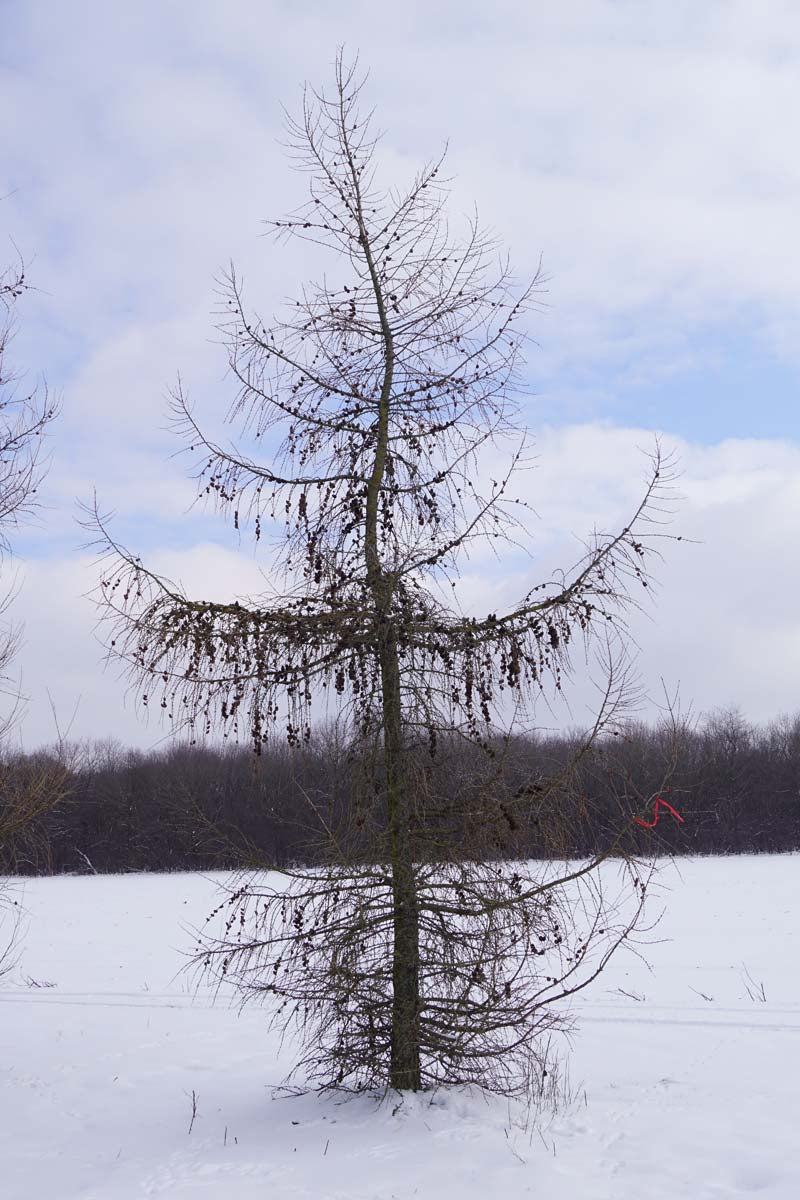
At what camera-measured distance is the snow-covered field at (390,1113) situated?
5.88 m

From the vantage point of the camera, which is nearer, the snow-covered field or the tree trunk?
the snow-covered field

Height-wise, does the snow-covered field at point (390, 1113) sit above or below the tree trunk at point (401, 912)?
below

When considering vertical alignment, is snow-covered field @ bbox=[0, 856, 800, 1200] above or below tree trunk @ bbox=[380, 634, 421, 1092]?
below

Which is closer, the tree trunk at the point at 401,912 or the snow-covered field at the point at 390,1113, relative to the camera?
the snow-covered field at the point at 390,1113

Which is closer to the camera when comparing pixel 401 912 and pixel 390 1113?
pixel 390 1113

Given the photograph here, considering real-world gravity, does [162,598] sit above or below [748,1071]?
above

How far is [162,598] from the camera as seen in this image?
7176 mm

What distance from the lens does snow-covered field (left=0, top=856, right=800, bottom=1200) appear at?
19.3 ft

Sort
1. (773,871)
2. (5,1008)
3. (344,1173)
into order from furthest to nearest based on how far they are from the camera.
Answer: (773,871) < (5,1008) < (344,1173)

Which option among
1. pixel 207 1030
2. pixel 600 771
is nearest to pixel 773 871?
pixel 207 1030

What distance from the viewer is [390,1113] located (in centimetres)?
680

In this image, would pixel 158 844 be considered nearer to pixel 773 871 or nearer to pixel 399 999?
pixel 773 871

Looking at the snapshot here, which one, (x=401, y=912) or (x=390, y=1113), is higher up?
(x=401, y=912)

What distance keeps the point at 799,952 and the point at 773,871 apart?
21.8 metres
